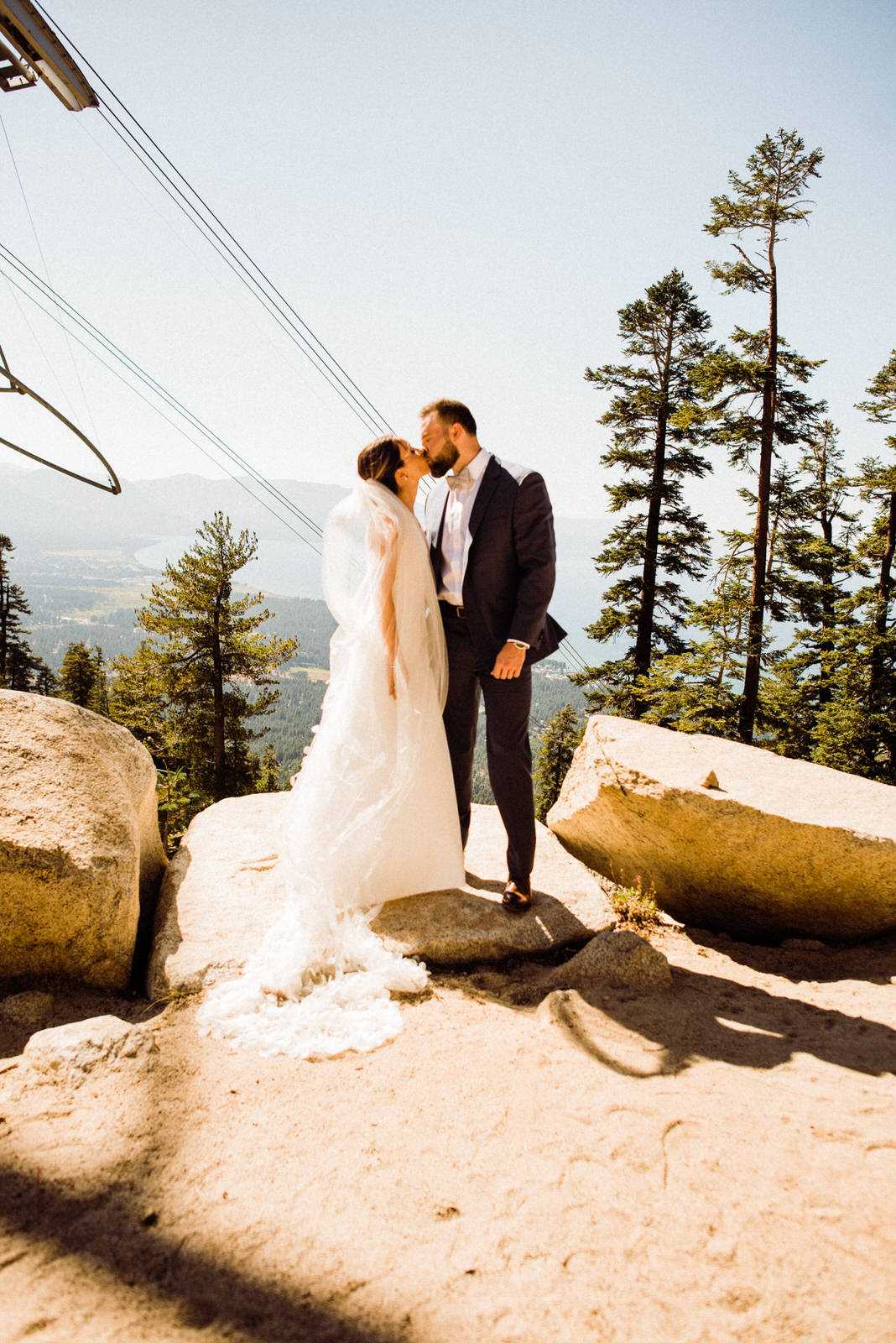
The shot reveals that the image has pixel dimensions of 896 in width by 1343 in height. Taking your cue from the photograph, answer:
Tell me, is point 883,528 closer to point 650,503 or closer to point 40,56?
point 650,503

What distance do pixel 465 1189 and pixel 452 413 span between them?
354 cm

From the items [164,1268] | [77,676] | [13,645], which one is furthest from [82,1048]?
[77,676]

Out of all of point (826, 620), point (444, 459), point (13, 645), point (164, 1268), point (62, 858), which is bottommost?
point (164, 1268)

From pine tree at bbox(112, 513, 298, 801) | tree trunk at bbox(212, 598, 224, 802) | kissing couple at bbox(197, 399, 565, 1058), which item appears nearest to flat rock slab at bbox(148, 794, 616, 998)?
kissing couple at bbox(197, 399, 565, 1058)

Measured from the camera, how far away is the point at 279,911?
12.2 feet

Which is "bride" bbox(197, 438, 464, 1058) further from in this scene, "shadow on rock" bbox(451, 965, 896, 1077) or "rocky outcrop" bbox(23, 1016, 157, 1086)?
"rocky outcrop" bbox(23, 1016, 157, 1086)

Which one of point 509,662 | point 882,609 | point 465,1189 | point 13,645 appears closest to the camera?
point 465,1189

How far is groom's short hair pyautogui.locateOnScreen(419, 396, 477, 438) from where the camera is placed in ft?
12.2

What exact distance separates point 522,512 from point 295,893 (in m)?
2.45

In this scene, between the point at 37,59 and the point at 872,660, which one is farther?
the point at 872,660

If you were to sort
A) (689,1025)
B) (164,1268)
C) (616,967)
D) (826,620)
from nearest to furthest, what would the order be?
(164,1268), (689,1025), (616,967), (826,620)

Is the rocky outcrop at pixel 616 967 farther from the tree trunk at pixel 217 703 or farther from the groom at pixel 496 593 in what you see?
the tree trunk at pixel 217 703

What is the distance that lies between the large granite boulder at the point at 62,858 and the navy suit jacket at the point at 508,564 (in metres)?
2.15

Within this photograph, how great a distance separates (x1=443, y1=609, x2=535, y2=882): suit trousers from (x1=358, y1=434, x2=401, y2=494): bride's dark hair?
89 cm
